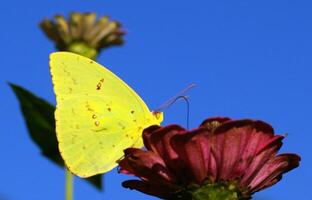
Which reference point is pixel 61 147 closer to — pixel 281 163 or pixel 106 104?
pixel 106 104

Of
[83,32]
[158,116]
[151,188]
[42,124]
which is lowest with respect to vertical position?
[151,188]

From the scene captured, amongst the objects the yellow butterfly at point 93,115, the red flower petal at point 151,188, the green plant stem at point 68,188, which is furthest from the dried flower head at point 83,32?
the red flower petal at point 151,188

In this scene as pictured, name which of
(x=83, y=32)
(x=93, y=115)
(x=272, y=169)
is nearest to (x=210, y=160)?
(x=272, y=169)

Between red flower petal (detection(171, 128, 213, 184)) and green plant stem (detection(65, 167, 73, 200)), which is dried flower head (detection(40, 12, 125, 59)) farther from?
red flower petal (detection(171, 128, 213, 184))

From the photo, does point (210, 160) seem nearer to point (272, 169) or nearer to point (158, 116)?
point (272, 169)

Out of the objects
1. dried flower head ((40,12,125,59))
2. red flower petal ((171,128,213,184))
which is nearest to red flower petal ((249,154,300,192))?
red flower petal ((171,128,213,184))

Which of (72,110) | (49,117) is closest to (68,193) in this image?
(72,110)
